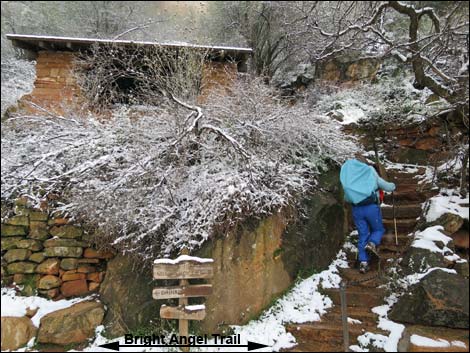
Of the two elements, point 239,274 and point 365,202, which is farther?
point 365,202

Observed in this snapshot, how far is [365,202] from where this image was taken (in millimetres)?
4910

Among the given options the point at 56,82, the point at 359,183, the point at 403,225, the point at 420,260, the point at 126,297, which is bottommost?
the point at 126,297

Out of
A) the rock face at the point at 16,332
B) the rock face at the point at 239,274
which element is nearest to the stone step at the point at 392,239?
the rock face at the point at 239,274

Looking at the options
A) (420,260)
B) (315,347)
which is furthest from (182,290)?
(420,260)

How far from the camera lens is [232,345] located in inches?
153

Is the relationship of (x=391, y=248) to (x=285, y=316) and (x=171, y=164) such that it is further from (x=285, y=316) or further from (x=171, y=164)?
(x=171, y=164)

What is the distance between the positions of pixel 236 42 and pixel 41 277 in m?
10.6

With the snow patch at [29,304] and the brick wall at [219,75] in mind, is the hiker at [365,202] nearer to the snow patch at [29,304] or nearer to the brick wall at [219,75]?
the brick wall at [219,75]

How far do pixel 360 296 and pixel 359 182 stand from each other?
70.5 inches

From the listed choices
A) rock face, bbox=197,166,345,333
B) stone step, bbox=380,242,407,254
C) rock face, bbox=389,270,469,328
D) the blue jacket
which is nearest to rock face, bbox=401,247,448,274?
rock face, bbox=389,270,469,328

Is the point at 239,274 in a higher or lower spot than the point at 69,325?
higher

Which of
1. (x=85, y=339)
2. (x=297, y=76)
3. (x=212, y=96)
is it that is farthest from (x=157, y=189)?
(x=297, y=76)

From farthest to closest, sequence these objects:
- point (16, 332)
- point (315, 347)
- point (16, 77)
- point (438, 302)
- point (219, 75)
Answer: point (16, 77), point (219, 75), point (16, 332), point (315, 347), point (438, 302)

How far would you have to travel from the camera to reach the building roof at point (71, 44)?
6.92 m
